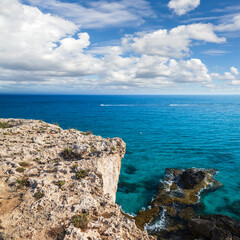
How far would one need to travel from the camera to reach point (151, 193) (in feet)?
81.5

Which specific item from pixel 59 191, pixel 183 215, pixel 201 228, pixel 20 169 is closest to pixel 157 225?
pixel 183 215

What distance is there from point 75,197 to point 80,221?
224 cm

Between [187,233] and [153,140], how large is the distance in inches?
1319

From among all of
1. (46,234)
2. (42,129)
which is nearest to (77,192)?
(46,234)

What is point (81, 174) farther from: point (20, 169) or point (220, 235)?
point (220, 235)

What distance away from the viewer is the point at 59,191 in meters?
12.1

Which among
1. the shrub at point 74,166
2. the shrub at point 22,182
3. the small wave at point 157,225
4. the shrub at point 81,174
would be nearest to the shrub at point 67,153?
the shrub at point 74,166

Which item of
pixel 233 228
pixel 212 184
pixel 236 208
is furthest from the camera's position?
pixel 212 184

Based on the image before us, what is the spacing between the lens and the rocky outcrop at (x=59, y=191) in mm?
9398

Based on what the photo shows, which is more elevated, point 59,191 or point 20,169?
point 20,169

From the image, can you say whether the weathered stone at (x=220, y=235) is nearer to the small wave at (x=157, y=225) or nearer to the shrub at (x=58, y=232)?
the small wave at (x=157, y=225)

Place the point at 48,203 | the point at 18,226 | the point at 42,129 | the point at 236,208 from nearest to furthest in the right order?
the point at 18,226, the point at 48,203, the point at 236,208, the point at 42,129

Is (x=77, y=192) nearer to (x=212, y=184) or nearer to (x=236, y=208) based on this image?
(x=236, y=208)

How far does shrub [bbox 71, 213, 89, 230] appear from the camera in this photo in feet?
31.1
